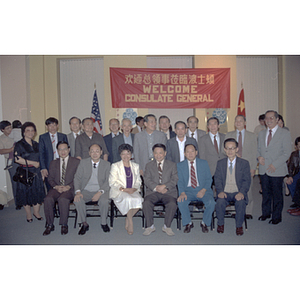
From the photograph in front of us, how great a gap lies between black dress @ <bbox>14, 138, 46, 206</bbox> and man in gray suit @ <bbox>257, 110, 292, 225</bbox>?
3548 mm

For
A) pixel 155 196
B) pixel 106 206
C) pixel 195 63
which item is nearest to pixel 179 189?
pixel 155 196

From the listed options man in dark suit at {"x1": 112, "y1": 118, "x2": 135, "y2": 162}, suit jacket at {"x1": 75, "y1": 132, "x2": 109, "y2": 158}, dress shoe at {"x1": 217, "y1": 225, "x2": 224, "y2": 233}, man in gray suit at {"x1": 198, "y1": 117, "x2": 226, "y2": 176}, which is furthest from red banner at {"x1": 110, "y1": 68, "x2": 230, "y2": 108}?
dress shoe at {"x1": 217, "y1": 225, "x2": 224, "y2": 233}

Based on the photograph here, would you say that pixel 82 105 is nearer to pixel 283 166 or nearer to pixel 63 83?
pixel 63 83

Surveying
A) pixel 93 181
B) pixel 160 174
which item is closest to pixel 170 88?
pixel 160 174

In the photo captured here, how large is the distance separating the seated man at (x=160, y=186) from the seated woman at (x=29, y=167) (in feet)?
5.87

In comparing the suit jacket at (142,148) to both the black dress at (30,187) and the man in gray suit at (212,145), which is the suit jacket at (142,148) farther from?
the black dress at (30,187)

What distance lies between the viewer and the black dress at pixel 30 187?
398 centimetres

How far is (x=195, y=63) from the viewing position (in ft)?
23.7

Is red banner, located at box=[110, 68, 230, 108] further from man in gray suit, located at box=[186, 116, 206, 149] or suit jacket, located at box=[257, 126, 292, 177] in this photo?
suit jacket, located at box=[257, 126, 292, 177]

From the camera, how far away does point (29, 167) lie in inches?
160

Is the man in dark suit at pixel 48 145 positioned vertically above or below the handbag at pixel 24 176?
above

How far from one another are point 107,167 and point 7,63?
216 cm

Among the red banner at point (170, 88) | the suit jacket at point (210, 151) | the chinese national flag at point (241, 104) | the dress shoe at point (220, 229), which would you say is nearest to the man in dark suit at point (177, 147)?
the suit jacket at point (210, 151)

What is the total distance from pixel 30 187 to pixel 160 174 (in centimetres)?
209
